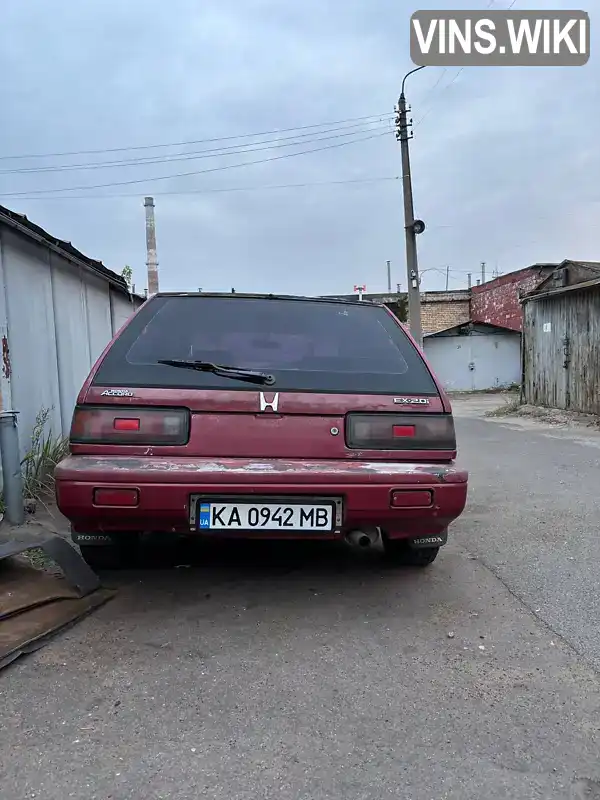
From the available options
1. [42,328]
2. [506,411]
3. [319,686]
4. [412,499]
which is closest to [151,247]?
[506,411]

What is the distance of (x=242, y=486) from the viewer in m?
2.63

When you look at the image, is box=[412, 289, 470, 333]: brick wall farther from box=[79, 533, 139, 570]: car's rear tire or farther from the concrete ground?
box=[79, 533, 139, 570]: car's rear tire

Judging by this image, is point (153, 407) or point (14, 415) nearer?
point (153, 407)

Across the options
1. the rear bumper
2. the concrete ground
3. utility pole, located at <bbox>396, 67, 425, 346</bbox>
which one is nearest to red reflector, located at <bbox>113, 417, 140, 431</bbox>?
the rear bumper

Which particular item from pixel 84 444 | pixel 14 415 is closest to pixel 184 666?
pixel 84 444

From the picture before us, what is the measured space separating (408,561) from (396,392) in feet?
4.26

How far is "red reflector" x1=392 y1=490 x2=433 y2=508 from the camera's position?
2689 mm

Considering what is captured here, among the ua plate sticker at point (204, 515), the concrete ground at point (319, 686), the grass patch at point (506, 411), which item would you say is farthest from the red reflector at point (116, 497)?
the grass patch at point (506, 411)

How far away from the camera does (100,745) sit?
76.2 inches

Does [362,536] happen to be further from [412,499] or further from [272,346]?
[272,346]

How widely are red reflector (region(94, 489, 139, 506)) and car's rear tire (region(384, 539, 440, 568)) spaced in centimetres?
162

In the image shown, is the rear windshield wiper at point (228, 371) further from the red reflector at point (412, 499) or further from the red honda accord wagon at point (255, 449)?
the red reflector at point (412, 499)

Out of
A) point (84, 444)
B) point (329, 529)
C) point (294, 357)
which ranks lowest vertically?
point (329, 529)

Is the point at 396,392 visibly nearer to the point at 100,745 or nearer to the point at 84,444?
the point at 84,444
